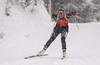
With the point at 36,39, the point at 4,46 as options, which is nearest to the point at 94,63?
the point at 4,46

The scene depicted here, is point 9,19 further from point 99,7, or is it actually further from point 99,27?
point 99,7

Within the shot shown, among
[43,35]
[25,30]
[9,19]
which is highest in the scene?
[9,19]

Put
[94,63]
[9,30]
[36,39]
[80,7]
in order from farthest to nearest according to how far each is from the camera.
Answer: [80,7] < [36,39] < [9,30] < [94,63]

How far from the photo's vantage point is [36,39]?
31.4ft

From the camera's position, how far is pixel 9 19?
957 cm

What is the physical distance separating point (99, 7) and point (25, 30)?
19.9m

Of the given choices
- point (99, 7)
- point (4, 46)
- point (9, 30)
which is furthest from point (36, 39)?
point (99, 7)

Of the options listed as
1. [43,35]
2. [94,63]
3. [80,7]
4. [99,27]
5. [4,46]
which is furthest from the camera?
[80,7]

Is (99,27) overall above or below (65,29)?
below

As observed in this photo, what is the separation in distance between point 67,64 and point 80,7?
67.5 feet

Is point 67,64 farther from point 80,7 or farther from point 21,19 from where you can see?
point 80,7

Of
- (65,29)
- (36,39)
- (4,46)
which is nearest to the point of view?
(65,29)

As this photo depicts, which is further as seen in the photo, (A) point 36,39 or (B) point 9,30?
(A) point 36,39

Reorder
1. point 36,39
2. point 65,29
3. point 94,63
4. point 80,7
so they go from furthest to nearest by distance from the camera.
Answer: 1. point 80,7
2. point 36,39
3. point 65,29
4. point 94,63
